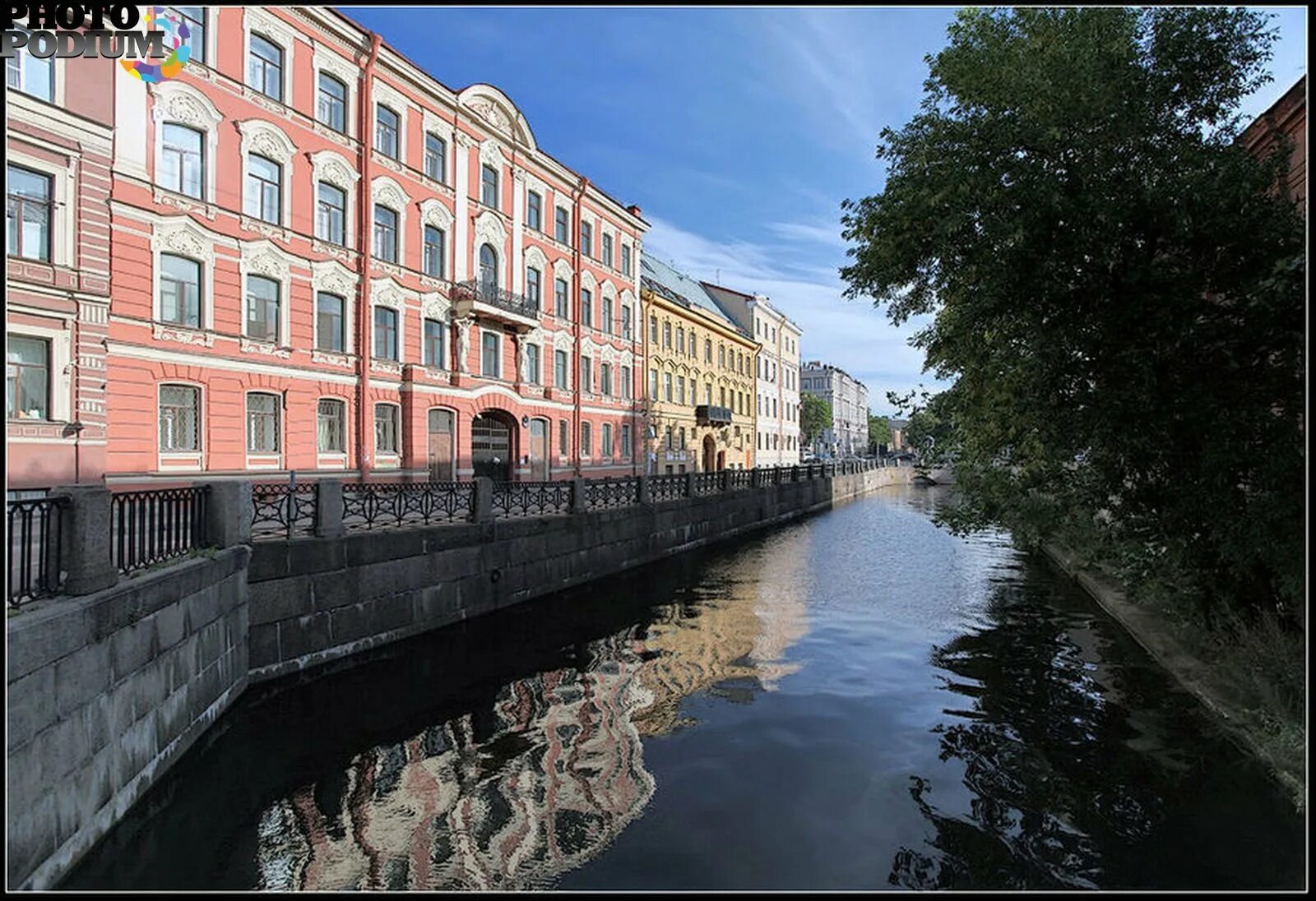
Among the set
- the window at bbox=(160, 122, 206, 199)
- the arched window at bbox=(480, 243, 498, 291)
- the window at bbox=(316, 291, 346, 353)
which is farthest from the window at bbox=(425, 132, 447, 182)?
the window at bbox=(160, 122, 206, 199)

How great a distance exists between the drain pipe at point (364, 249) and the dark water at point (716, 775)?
382 inches

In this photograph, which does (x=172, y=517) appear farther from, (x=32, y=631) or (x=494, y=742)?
(x=494, y=742)

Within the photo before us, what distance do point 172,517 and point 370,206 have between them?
14.4 m

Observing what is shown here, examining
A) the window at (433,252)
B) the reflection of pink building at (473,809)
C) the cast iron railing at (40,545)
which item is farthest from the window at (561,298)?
the cast iron railing at (40,545)

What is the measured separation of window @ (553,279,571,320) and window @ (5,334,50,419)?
1699cm

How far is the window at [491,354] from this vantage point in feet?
79.6

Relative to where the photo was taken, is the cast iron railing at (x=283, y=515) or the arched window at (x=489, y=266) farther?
the arched window at (x=489, y=266)

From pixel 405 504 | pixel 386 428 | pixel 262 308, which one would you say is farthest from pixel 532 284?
pixel 405 504

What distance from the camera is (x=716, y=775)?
7.06m

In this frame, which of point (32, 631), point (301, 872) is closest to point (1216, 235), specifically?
point (301, 872)

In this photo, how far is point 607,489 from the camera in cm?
1934

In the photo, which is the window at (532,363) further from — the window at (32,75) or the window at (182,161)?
the window at (32,75)

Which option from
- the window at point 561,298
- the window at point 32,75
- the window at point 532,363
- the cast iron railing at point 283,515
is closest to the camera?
the cast iron railing at point 283,515

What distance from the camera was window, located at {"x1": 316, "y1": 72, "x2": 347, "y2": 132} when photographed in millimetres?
18831
